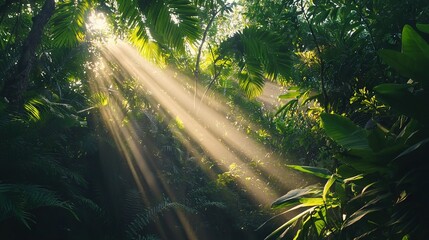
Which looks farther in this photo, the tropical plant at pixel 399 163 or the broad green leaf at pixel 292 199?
the broad green leaf at pixel 292 199

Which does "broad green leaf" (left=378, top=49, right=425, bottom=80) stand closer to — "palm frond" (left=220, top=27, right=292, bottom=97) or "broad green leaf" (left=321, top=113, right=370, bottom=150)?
"broad green leaf" (left=321, top=113, right=370, bottom=150)

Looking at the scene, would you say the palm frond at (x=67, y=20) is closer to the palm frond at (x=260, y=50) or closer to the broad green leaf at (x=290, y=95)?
the palm frond at (x=260, y=50)

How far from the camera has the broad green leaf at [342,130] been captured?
2174 millimetres

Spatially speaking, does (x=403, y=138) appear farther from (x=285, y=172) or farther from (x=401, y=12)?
(x=285, y=172)

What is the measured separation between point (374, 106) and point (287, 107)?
5.31 ft

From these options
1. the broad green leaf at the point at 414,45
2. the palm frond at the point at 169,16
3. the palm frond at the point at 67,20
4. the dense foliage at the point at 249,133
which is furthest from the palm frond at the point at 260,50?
the broad green leaf at the point at 414,45

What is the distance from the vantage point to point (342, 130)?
7.37ft

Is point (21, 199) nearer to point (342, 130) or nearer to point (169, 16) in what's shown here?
point (169, 16)

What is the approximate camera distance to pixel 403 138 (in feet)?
6.27

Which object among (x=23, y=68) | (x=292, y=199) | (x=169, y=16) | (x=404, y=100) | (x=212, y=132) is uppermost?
(x=169, y=16)

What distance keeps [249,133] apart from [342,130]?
628cm

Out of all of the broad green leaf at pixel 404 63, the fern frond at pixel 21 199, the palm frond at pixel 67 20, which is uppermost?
the palm frond at pixel 67 20

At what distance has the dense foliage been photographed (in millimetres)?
1811

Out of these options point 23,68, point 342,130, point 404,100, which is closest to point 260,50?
point 342,130
